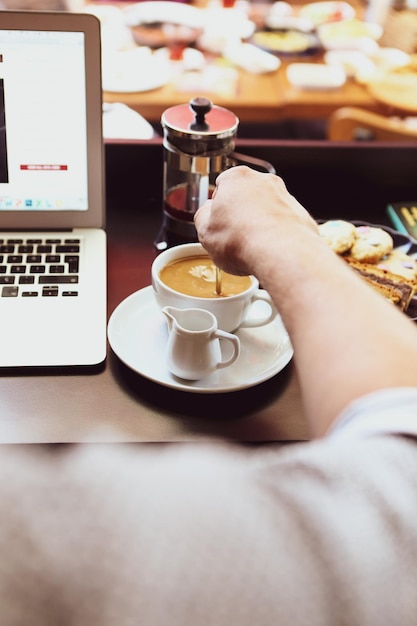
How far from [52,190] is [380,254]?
0.49m

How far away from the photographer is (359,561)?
333 millimetres

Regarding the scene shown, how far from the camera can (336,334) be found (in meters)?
0.47

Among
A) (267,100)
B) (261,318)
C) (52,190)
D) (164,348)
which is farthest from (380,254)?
(267,100)

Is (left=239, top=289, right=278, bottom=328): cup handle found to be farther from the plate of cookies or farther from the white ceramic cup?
the plate of cookies

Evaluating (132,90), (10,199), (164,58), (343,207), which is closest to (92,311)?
(10,199)

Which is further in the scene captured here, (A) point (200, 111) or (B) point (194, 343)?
(A) point (200, 111)

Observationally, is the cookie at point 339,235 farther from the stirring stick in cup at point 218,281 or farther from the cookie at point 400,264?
the stirring stick in cup at point 218,281

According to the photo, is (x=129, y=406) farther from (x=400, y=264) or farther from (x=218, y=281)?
(x=400, y=264)

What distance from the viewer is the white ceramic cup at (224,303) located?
81 centimetres

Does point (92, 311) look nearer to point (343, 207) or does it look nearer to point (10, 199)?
point (10, 199)

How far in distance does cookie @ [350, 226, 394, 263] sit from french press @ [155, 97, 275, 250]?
7.3 inches

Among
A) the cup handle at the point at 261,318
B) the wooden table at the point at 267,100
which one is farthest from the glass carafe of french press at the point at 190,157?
the wooden table at the point at 267,100

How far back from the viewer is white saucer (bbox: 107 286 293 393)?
79cm

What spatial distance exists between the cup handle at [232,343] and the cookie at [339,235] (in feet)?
1.04
